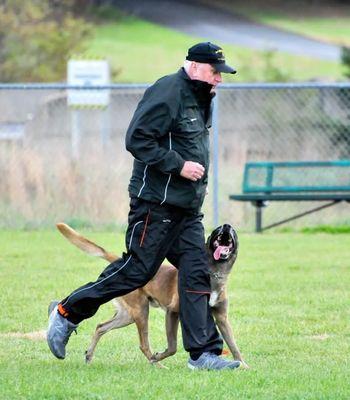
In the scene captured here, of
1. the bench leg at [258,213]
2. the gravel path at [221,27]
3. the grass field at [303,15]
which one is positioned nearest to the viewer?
the bench leg at [258,213]

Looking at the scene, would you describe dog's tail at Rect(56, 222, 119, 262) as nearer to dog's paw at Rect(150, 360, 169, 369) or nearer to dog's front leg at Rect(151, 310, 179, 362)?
dog's front leg at Rect(151, 310, 179, 362)

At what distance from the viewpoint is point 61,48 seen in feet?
89.2

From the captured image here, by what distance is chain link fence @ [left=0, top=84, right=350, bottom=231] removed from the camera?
47.4ft

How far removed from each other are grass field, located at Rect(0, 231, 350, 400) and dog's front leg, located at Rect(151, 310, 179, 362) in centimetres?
10

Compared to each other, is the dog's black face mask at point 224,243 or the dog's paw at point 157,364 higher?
the dog's black face mask at point 224,243

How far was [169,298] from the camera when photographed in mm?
6930

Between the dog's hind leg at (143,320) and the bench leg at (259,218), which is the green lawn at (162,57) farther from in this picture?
the dog's hind leg at (143,320)

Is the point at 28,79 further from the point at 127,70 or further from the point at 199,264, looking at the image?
the point at 199,264

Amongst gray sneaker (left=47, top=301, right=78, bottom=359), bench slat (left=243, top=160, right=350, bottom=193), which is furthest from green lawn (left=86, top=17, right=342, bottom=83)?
gray sneaker (left=47, top=301, right=78, bottom=359)

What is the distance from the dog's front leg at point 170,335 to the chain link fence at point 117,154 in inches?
258

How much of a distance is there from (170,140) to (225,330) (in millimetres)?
1220

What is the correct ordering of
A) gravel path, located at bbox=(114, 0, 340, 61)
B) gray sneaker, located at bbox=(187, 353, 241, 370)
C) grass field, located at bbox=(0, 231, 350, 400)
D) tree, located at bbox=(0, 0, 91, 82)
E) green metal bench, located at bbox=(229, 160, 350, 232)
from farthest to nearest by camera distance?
gravel path, located at bbox=(114, 0, 340, 61) → tree, located at bbox=(0, 0, 91, 82) → green metal bench, located at bbox=(229, 160, 350, 232) → gray sneaker, located at bbox=(187, 353, 241, 370) → grass field, located at bbox=(0, 231, 350, 400)

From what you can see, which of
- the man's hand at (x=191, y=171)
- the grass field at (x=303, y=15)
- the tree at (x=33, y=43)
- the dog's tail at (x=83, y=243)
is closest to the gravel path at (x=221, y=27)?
the grass field at (x=303, y=15)

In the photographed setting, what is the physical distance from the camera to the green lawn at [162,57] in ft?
93.0
